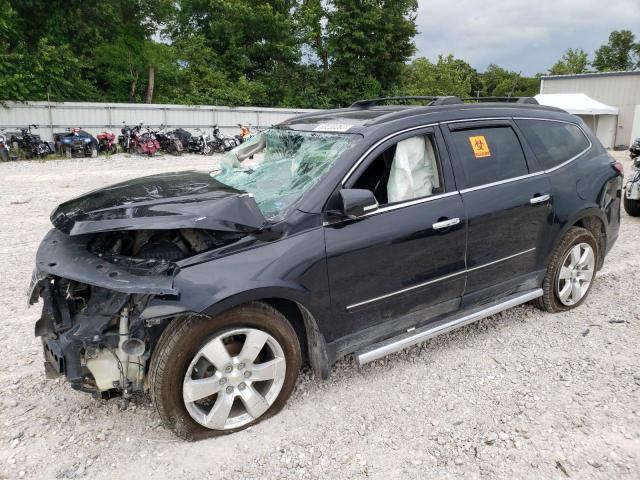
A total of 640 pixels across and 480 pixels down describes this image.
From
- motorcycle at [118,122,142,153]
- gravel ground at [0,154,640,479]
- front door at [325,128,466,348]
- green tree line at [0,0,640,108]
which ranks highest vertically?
green tree line at [0,0,640,108]

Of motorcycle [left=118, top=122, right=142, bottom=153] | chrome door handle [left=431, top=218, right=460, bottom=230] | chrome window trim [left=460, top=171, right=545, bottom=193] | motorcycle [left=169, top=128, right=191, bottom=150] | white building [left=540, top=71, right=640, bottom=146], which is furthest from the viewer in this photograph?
white building [left=540, top=71, right=640, bottom=146]

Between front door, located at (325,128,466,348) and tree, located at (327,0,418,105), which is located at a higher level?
tree, located at (327,0,418,105)

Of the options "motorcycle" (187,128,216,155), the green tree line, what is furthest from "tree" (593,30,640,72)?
"motorcycle" (187,128,216,155)

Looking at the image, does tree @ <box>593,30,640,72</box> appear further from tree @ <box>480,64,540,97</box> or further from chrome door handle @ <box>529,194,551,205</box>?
chrome door handle @ <box>529,194,551,205</box>

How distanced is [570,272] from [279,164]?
2.61 metres

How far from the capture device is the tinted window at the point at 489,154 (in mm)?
3303

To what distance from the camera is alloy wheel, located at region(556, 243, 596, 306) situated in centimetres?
396

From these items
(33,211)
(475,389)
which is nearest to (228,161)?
(475,389)

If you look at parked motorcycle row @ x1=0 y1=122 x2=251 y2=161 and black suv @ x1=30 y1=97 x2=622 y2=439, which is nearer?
black suv @ x1=30 y1=97 x2=622 y2=439

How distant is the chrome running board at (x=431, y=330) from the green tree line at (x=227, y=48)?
923 inches

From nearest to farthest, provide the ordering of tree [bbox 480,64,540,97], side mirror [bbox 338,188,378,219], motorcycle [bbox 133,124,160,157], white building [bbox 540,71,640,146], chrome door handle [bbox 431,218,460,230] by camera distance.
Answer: side mirror [bbox 338,188,378,219] < chrome door handle [bbox 431,218,460,230] < motorcycle [bbox 133,124,160,157] < white building [bbox 540,71,640,146] < tree [bbox 480,64,540,97]

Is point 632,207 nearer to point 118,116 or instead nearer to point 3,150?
point 3,150

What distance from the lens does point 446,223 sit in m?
3.10

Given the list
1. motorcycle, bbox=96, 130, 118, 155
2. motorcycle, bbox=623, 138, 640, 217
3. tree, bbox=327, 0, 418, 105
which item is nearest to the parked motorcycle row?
motorcycle, bbox=96, 130, 118, 155
